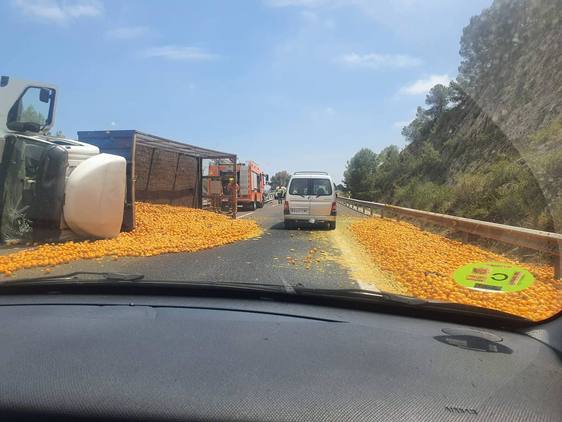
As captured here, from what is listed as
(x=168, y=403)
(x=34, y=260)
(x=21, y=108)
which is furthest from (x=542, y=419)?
(x=21, y=108)

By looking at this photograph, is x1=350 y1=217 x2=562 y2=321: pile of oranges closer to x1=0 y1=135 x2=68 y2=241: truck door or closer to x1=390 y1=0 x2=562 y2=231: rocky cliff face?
x1=390 y1=0 x2=562 y2=231: rocky cliff face

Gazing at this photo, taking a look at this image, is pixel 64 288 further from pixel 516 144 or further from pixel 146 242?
pixel 516 144

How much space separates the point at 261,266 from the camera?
31.1 ft

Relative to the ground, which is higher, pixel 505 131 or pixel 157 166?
pixel 505 131

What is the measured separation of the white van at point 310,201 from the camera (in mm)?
18297

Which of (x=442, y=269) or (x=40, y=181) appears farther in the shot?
(x=40, y=181)

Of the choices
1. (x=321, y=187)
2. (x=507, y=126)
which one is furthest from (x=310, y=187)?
(x=507, y=126)

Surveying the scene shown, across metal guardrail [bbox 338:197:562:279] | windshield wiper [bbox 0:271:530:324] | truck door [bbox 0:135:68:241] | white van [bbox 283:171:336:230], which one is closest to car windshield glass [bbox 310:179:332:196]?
white van [bbox 283:171:336:230]

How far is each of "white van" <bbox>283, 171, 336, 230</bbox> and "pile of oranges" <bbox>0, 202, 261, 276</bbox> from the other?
197 cm

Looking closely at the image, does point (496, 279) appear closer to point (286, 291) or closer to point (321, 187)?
point (286, 291)

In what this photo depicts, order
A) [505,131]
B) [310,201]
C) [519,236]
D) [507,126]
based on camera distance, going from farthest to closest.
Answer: [505,131] < [507,126] < [310,201] < [519,236]

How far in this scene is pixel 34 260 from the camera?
9.27 meters

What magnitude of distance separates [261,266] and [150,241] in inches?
167

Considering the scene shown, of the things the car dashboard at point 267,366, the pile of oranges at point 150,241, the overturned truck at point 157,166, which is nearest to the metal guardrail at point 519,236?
the car dashboard at point 267,366
